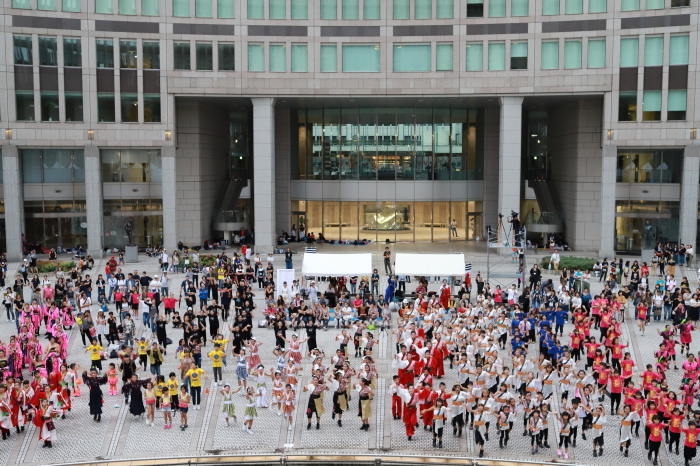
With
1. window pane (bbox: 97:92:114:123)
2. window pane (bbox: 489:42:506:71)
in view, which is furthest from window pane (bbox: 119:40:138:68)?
window pane (bbox: 489:42:506:71)

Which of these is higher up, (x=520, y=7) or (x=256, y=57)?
(x=520, y=7)

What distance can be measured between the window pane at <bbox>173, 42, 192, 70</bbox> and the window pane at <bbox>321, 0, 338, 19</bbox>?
8.46 meters

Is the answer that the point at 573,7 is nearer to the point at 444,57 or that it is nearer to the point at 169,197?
the point at 444,57

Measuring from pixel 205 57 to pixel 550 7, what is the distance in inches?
822

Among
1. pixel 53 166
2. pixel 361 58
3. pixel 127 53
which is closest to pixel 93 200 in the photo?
pixel 53 166

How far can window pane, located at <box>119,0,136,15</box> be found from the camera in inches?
1729

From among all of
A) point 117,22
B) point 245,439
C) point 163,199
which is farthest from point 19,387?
point 117,22

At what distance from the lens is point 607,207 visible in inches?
1746

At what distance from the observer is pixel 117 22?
43969 millimetres

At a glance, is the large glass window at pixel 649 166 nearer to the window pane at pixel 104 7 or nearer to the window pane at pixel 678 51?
the window pane at pixel 678 51

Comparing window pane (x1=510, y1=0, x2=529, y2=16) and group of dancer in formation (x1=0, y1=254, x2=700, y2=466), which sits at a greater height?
window pane (x1=510, y1=0, x2=529, y2=16)

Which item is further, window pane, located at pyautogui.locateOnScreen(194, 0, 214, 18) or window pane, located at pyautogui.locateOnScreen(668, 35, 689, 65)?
window pane, located at pyautogui.locateOnScreen(194, 0, 214, 18)

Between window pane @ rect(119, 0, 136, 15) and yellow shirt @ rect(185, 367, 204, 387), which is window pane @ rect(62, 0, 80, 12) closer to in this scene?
window pane @ rect(119, 0, 136, 15)

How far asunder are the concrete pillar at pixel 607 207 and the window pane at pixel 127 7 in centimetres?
2943
